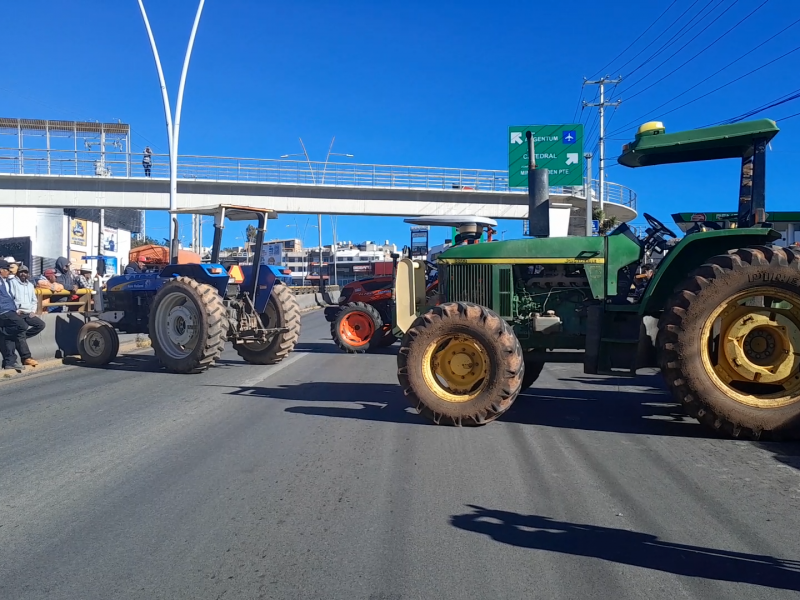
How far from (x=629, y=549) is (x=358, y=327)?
11.3 meters

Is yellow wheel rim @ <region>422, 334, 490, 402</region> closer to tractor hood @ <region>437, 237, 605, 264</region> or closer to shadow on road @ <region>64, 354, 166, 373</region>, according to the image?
tractor hood @ <region>437, 237, 605, 264</region>

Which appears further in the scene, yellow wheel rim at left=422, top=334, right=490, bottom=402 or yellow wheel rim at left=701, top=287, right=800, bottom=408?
yellow wheel rim at left=422, top=334, right=490, bottom=402

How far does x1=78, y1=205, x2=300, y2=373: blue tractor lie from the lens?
34.3ft

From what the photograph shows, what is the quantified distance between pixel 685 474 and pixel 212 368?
837 centimetres

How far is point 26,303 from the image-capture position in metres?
11.2

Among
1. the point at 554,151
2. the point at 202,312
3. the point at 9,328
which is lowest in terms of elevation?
the point at 9,328

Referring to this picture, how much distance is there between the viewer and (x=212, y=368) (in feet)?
37.9

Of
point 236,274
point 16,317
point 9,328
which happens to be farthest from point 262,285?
point 9,328

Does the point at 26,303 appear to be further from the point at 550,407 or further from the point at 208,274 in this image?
the point at 550,407

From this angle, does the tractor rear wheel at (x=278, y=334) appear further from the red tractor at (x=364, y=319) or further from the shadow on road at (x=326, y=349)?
the red tractor at (x=364, y=319)

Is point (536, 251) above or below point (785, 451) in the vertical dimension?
above

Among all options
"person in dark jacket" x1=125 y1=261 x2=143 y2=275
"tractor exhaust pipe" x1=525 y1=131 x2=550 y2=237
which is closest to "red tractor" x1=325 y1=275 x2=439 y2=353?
"person in dark jacket" x1=125 y1=261 x2=143 y2=275

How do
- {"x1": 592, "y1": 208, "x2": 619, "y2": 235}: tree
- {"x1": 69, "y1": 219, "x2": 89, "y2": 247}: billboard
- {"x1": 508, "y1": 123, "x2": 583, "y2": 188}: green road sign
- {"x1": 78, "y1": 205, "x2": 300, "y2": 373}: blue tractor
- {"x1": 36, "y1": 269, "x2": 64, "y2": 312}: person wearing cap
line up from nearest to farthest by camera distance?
{"x1": 78, "y1": 205, "x2": 300, "y2": 373}: blue tractor, {"x1": 36, "y1": 269, "x2": 64, "y2": 312}: person wearing cap, {"x1": 508, "y1": 123, "x2": 583, "y2": 188}: green road sign, {"x1": 592, "y1": 208, "x2": 619, "y2": 235}: tree, {"x1": 69, "y1": 219, "x2": 89, "y2": 247}: billboard

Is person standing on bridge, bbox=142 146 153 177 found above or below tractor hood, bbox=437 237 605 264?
above
